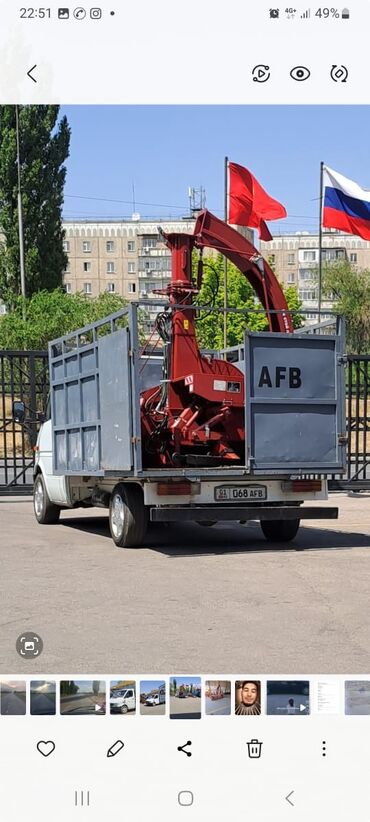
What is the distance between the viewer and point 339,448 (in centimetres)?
1125

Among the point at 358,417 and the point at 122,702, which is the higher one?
the point at 122,702

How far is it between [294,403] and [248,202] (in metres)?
4.54

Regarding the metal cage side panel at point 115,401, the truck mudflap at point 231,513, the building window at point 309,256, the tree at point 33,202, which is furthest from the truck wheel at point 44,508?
the building window at point 309,256

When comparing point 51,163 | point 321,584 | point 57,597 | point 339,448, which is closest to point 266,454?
point 339,448

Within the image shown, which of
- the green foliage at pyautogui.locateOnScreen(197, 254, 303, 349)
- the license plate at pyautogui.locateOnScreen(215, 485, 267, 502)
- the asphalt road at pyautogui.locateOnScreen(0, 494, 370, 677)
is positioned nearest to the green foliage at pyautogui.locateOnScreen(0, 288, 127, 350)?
the green foliage at pyautogui.locateOnScreen(197, 254, 303, 349)

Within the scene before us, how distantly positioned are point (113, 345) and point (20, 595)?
12.7 feet

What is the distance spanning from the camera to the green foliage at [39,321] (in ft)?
116

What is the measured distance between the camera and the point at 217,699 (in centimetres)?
288

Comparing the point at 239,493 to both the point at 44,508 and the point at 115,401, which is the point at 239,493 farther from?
the point at 44,508

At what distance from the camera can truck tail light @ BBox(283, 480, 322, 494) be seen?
11.1m

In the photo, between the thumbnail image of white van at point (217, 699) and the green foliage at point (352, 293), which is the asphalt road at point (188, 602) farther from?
the green foliage at point (352, 293)
